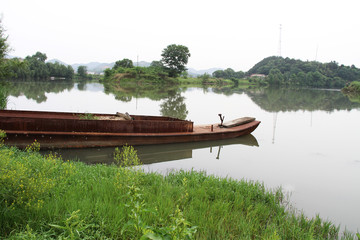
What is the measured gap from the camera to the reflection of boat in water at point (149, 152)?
7.98 metres

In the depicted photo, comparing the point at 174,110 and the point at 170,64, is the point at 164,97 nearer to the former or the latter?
the point at 174,110

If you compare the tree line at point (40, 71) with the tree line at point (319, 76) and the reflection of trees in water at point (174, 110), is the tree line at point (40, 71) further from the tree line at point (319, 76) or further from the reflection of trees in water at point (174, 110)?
the tree line at point (319, 76)

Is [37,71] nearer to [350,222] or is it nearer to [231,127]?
[231,127]

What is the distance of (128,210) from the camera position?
3.22m

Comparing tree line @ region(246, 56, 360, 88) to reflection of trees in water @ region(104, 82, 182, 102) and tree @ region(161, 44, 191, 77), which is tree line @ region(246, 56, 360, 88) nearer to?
tree @ region(161, 44, 191, 77)

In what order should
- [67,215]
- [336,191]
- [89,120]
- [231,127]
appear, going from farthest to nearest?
[231,127] < [89,120] < [336,191] < [67,215]

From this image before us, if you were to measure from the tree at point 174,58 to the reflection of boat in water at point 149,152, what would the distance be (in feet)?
204

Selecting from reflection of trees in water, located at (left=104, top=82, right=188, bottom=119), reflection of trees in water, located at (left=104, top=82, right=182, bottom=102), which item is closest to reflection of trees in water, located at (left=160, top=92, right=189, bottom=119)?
reflection of trees in water, located at (left=104, top=82, right=188, bottom=119)

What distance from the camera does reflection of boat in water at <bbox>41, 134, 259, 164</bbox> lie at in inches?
314

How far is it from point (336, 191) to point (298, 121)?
11290mm

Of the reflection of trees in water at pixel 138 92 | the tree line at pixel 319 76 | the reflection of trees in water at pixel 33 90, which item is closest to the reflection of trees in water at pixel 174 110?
the reflection of trees in water at pixel 138 92

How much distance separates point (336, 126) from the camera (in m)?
15.7

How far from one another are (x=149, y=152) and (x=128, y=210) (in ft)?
18.9

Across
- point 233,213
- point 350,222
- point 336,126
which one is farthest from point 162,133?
point 336,126
